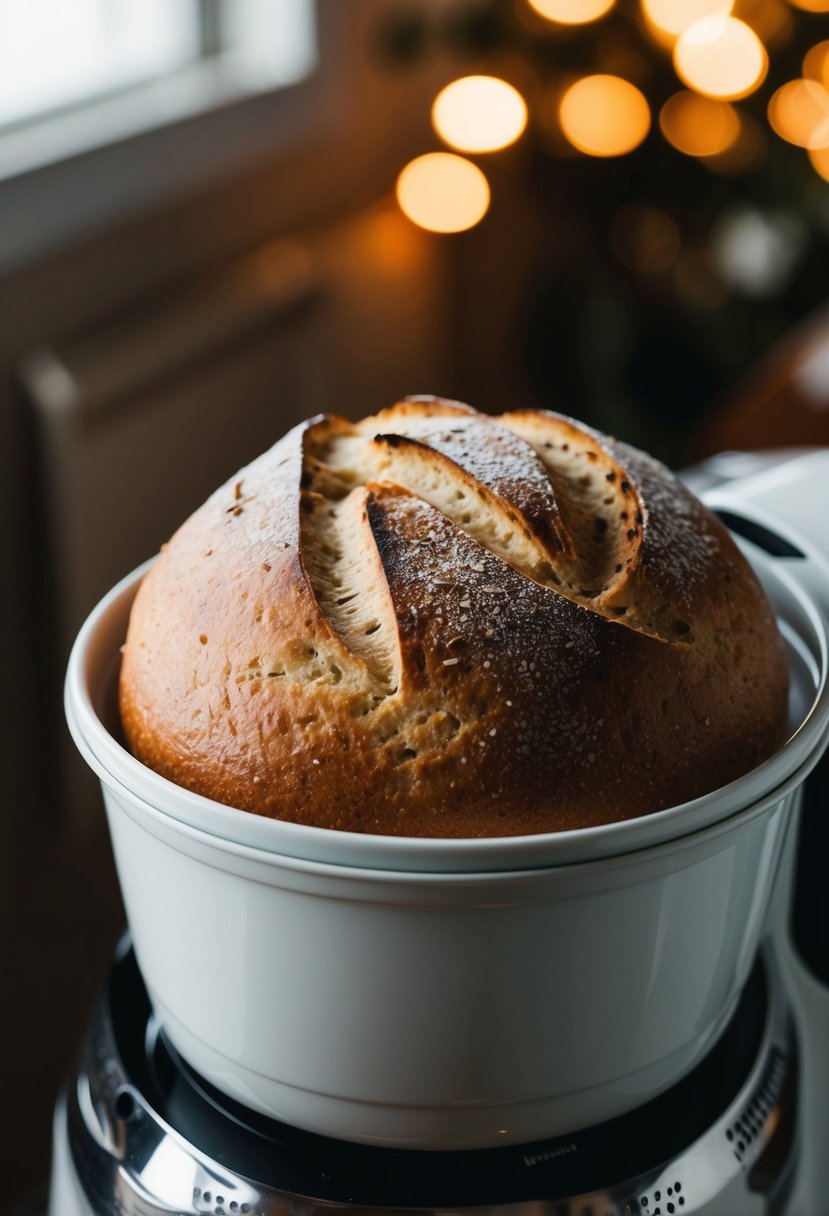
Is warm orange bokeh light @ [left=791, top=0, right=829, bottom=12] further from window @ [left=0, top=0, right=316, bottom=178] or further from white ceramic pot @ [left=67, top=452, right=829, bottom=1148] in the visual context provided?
white ceramic pot @ [left=67, top=452, right=829, bottom=1148]

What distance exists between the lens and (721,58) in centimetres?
172

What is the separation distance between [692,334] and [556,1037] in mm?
1602

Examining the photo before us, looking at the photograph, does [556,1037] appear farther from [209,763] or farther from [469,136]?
[469,136]

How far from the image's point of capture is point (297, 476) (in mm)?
565

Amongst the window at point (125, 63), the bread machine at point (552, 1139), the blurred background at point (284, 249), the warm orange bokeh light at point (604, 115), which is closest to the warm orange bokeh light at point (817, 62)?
the blurred background at point (284, 249)

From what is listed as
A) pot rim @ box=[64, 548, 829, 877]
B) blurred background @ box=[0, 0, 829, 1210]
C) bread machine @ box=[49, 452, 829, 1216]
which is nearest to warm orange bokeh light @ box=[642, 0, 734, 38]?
blurred background @ box=[0, 0, 829, 1210]

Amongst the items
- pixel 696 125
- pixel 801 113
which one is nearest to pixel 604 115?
pixel 696 125

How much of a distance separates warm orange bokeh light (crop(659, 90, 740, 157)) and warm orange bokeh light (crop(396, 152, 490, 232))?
1.21 feet

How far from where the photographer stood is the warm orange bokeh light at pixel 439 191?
2053mm

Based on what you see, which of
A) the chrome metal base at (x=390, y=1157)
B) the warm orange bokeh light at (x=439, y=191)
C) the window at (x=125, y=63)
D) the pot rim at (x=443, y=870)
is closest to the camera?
the pot rim at (x=443, y=870)

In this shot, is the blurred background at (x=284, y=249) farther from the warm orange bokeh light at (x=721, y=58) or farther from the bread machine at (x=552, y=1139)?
the bread machine at (x=552, y=1139)

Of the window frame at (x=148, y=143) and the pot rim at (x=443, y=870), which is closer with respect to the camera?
the pot rim at (x=443, y=870)

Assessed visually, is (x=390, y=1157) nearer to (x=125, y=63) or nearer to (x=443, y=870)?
(x=443, y=870)

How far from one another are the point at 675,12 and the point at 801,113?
23cm
